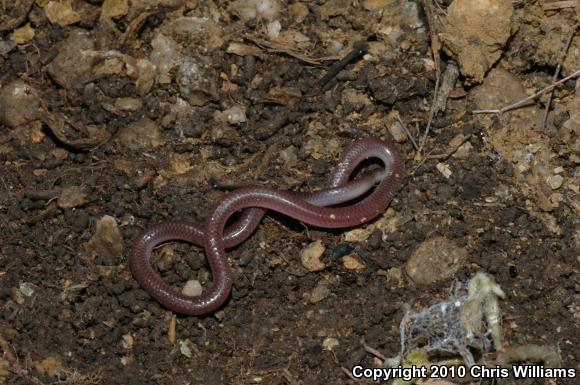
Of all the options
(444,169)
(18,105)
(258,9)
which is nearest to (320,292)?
(444,169)

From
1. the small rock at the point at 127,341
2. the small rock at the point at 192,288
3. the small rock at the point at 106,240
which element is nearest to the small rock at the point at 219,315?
the small rock at the point at 192,288

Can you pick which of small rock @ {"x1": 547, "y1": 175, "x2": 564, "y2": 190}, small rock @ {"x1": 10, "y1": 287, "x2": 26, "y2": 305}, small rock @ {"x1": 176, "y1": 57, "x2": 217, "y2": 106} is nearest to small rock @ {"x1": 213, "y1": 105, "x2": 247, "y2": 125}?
small rock @ {"x1": 176, "y1": 57, "x2": 217, "y2": 106}

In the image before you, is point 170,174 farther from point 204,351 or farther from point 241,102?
point 204,351

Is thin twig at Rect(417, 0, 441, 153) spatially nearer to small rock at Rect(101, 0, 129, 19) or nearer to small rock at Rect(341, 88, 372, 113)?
small rock at Rect(341, 88, 372, 113)

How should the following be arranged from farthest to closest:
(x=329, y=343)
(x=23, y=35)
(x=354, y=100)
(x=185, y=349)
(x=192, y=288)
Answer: (x=23, y=35) → (x=354, y=100) → (x=192, y=288) → (x=185, y=349) → (x=329, y=343)

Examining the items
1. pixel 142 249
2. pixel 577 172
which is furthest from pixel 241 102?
pixel 577 172

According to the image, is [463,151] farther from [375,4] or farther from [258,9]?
[258,9]
